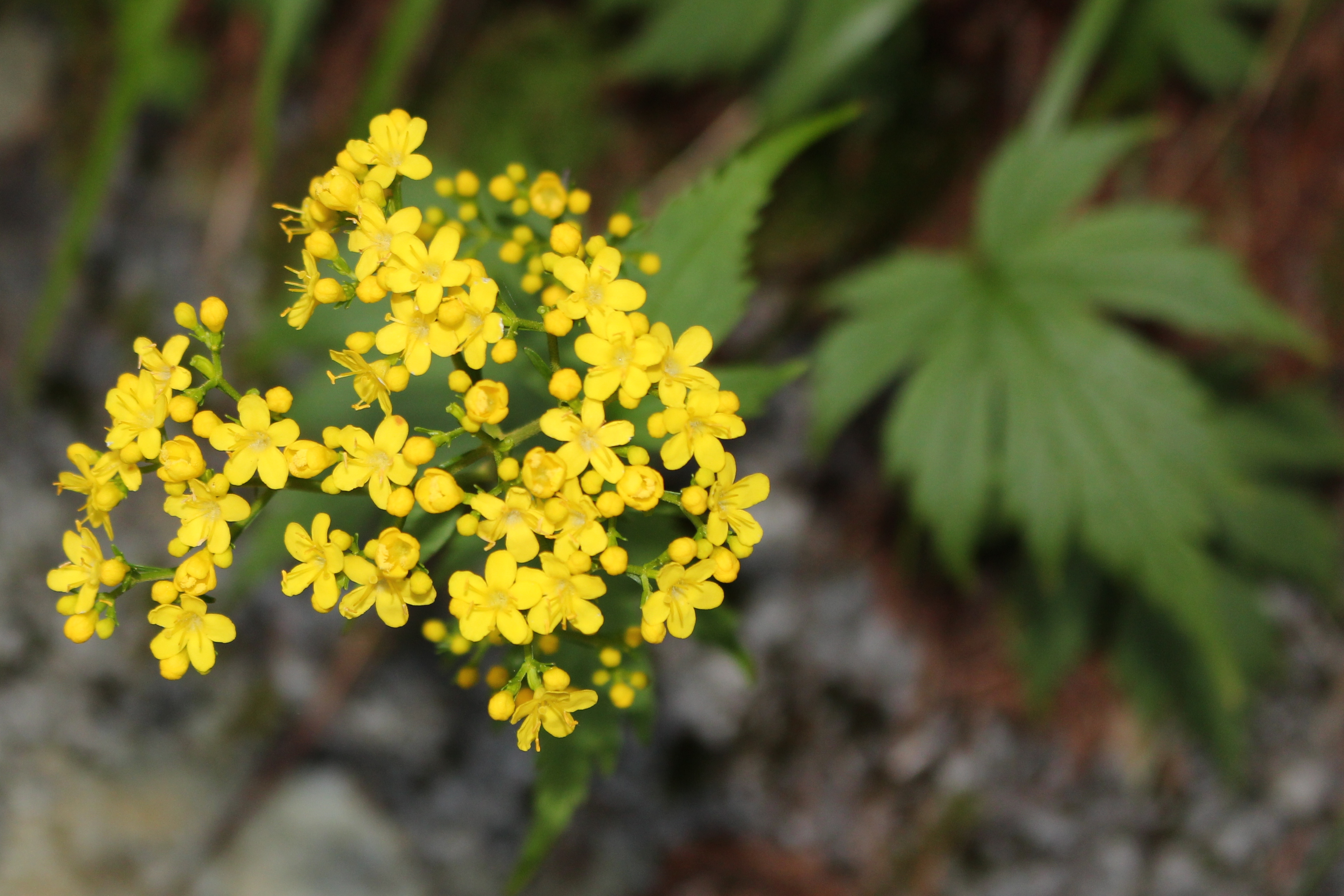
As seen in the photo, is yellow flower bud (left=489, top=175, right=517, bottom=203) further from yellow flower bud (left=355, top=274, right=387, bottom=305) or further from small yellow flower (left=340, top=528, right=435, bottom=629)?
small yellow flower (left=340, top=528, right=435, bottom=629)

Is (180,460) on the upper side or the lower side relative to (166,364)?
lower

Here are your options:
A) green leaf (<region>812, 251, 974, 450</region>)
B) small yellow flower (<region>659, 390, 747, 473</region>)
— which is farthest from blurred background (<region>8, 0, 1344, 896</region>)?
small yellow flower (<region>659, 390, 747, 473</region>)

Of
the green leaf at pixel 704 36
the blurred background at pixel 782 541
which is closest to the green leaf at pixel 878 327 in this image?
the blurred background at pixel 782 541

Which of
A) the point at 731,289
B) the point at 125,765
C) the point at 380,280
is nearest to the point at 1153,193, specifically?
the point at 731,289

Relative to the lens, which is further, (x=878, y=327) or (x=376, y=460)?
(x=878, y=327)

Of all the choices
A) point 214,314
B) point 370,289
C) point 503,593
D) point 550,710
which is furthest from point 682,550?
point 214,314

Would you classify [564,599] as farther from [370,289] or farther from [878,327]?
[878,327]
